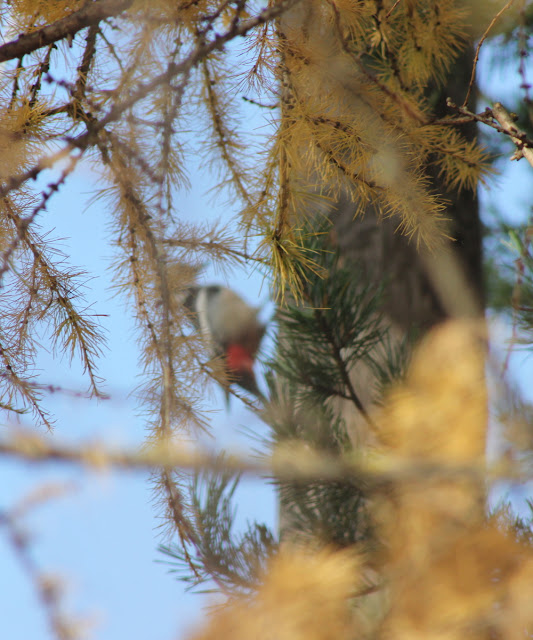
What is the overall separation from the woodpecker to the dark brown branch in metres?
0.20

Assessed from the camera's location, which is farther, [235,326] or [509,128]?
[235,326]

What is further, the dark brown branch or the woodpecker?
the woodpecker

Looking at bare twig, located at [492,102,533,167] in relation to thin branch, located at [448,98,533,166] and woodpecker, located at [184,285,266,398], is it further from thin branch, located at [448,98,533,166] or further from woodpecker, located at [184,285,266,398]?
woodpecker, located at [184,285,266,398]

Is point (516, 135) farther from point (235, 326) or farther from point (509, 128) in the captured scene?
point (235, 326)

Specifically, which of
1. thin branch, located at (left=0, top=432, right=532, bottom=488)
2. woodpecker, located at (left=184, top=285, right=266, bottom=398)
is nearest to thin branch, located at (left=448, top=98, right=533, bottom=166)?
thin branch, located at (left=0, top=432, right=532, bottom=488)

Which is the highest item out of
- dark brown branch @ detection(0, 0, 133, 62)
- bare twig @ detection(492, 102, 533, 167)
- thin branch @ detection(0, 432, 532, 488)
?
dark brown branch @ detection(0, 0, 133, 62)

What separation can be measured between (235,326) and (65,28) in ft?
0.87

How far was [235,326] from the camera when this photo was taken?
469 mm

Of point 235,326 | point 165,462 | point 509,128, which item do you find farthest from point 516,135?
point 235,326

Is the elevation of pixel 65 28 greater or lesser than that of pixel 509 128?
greater

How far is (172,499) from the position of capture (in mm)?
296

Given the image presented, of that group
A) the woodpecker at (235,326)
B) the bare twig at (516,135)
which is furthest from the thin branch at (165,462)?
the woodpecker at (235,326)

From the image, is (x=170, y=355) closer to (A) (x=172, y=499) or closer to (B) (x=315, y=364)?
(A) (x=172, y=499)

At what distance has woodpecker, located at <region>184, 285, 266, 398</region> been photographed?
44 cm
